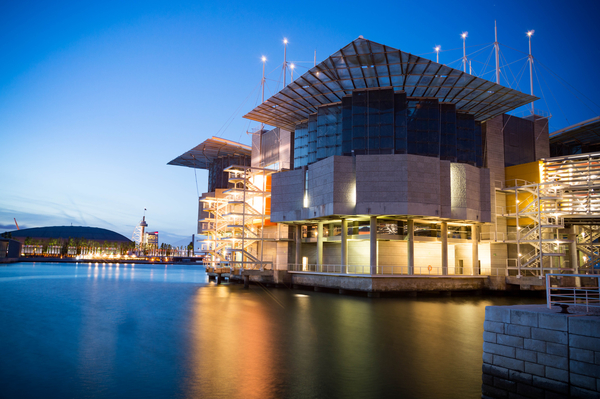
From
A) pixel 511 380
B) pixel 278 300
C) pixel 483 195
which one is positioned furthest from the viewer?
pixel 483 195

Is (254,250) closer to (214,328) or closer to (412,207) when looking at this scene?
(412,207)

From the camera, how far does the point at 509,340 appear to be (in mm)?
11578

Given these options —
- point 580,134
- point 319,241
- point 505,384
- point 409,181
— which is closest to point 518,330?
point 505,384

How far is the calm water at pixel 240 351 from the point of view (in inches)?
566

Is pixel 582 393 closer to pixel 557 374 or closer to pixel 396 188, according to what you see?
pixel 557 374

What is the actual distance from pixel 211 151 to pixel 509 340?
279 feet

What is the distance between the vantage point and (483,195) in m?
52.8

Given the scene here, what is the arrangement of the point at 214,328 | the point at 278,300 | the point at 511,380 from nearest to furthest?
the point at 511,380, the point at 214,328, the point at 278,300

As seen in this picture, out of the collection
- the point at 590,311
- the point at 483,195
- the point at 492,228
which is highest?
the point at 483,195

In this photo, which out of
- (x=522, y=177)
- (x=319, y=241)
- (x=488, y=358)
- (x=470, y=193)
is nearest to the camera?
(x=488, y=358)

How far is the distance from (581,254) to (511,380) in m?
58.1

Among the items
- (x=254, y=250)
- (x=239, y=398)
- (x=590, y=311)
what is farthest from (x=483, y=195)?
(x=239, y=398)

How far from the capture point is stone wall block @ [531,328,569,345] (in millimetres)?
10394

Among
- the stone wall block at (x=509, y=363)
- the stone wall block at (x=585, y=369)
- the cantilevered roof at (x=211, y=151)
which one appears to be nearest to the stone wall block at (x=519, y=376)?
the stone wall block at (x=509, y=363)
